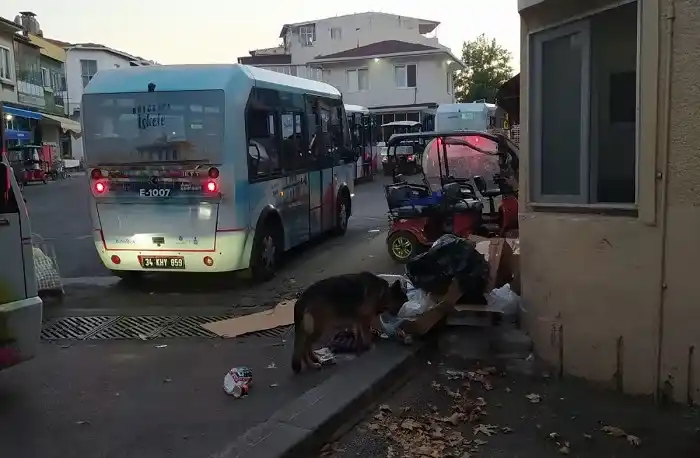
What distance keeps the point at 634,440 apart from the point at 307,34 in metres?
56.1

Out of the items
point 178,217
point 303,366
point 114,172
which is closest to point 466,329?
point 303,366

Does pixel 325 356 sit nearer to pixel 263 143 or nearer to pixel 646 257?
pixel 646 257

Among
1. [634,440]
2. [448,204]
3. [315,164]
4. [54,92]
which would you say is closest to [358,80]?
[54,92]

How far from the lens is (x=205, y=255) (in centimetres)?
872

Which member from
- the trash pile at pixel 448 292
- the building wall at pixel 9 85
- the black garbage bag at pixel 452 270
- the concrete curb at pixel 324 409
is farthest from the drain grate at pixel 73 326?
the building wall at pixel 9 85

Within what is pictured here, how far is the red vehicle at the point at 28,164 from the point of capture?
31.5 meters

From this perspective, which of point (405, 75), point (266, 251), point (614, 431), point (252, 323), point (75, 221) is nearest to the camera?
point (614, 431)

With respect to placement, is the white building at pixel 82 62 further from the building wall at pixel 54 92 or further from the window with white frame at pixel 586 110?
the window with white frame at pixel 586 110

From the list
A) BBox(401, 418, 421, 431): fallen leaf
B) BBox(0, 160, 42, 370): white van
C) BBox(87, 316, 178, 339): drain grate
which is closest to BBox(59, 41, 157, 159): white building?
BBox(87, 316, 178, 339): drain grate

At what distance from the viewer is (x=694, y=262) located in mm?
4301

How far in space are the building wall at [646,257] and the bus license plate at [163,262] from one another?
5027 mm

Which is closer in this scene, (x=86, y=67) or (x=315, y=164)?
(x=315, y=164)

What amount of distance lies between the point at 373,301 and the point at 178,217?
3.64 metres

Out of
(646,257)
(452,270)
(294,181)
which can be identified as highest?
(294,181)
